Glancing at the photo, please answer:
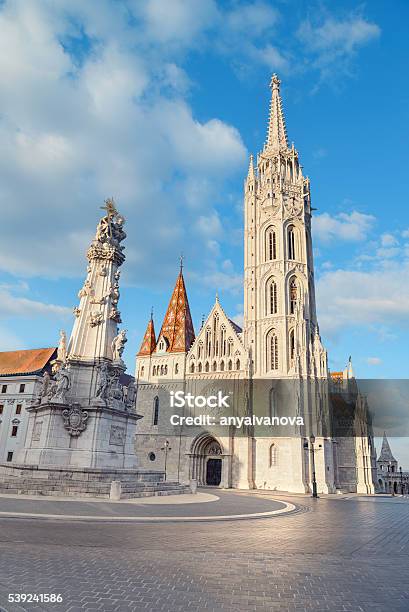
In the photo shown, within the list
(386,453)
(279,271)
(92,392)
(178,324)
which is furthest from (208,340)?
(386,453)

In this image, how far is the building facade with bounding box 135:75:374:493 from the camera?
38750mm

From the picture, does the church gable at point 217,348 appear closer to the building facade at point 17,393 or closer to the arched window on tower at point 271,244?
the arched window on tower at point 271,244

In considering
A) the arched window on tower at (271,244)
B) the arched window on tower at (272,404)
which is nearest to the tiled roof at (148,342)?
the arched window on tower at (272,404)

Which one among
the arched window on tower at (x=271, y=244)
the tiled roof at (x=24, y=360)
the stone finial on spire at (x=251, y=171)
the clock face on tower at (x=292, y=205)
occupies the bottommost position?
the tiled roof at (x=24, y=360)

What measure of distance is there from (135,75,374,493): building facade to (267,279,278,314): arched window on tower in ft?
0.35

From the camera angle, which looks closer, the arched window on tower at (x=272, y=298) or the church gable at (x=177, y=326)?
the arched window on tower at (x=272, y=298)

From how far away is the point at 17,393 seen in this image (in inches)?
1737

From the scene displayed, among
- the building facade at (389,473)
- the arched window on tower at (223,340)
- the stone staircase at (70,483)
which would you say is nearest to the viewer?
the stone staircase at (70,483)

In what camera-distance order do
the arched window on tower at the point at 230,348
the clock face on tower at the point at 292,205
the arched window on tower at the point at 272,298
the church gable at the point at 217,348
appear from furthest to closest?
the clock face on tower at the point at 292,205 → the arched window on tower at the point at 272,298 → the arched window on tower at the point at 230,348 → the church gable at the point at 217,348

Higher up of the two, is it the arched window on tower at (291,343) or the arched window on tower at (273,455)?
the arched window on tower at (291,343)

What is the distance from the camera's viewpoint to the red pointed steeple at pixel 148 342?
49.1m

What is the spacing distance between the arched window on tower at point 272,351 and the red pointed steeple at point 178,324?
30.8 feet

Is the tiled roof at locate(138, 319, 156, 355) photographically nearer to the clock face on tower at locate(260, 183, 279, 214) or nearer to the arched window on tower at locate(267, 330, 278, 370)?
the arched window on tower at locate(267, 330, 278, 370)

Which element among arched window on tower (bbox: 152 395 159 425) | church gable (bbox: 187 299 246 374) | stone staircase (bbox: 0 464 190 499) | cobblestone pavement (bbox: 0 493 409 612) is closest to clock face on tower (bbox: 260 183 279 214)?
church gable (bbox: 187 299 246 374)
